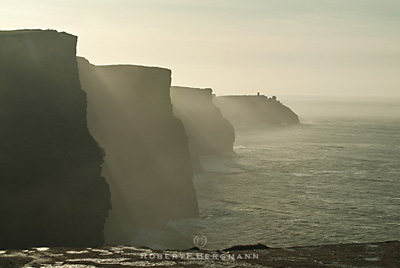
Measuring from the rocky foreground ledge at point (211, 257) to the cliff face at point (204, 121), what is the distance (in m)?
79.8

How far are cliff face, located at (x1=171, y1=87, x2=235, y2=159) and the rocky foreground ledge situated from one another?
7984cm

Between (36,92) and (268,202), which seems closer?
(36,92)

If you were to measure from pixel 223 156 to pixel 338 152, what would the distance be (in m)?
27.1

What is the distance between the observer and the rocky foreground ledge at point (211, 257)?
843 cm

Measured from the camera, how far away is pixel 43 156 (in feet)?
86.0

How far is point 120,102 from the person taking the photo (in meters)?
46.8

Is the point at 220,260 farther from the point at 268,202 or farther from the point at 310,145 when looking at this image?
the point at 310,145

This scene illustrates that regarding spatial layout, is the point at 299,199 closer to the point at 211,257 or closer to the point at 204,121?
the point at 211,257

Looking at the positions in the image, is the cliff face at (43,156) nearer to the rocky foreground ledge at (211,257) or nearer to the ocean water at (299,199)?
the ocean water at (299,199)

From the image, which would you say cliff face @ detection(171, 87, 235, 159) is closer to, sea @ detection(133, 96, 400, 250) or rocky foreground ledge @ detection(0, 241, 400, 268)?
sea @ detection(133, 96, 400, 250)

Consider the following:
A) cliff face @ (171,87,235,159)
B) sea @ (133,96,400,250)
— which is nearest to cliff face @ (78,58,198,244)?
sea @ (133,96,400,250)

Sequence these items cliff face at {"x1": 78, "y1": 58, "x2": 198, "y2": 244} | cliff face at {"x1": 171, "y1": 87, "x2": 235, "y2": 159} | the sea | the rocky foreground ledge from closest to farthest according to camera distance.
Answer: the rocky foreground ledge < the sea < cliff face at {"x1": 78, "y1": 58, "x2": 198, "y2": 244} < cliff face at {"x1": 171, "y1": 87, "x2": 235, "y2": 159}

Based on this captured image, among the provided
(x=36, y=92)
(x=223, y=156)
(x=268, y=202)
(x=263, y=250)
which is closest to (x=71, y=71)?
(x=36, y=92)

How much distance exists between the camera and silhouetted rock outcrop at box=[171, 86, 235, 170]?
9250 centimetres
